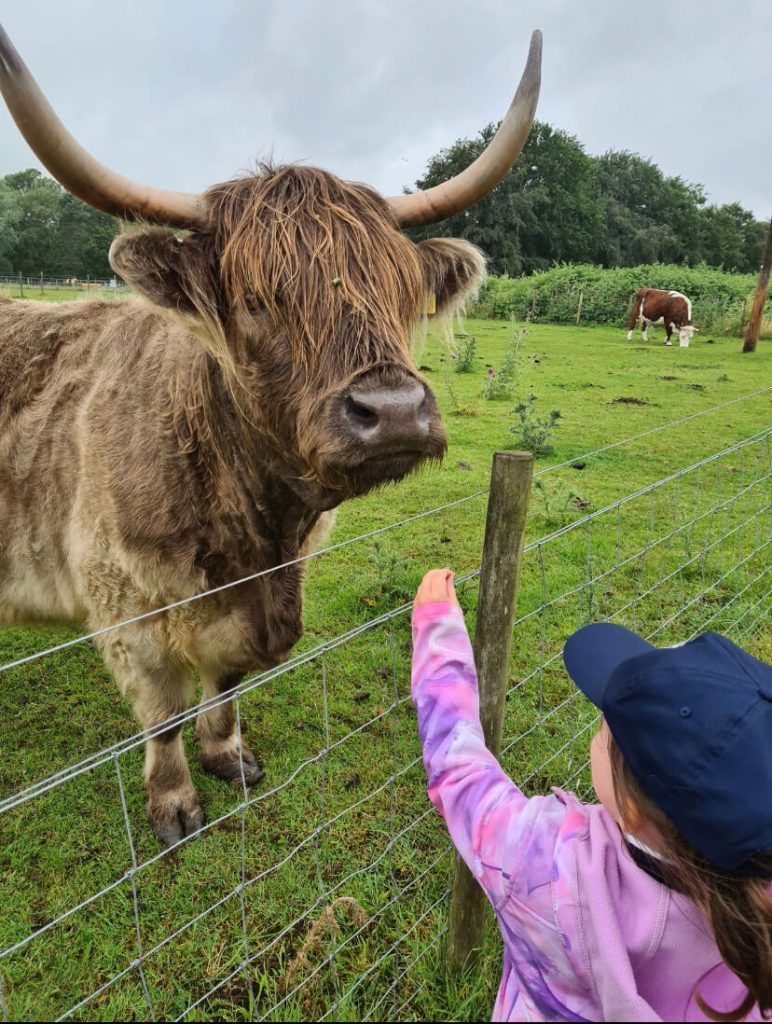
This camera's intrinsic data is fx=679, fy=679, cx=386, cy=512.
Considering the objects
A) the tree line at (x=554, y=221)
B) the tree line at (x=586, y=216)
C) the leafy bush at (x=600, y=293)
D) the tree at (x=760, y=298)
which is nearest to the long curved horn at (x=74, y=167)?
A: the tree at (x=760, y=298)

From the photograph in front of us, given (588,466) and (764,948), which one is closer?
(764,948)

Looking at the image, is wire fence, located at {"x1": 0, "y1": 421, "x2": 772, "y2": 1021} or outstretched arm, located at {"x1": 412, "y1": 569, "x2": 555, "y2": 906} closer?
outstretched arm, located at {"x1": 412, "y1": 569, "x2": 555, "y2": 906}

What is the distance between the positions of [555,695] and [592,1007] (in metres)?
2.56

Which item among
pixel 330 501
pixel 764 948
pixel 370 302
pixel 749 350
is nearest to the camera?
pixel 764 948

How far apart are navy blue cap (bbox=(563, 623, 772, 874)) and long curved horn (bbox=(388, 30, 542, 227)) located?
2005mm

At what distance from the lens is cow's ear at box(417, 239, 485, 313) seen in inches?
109

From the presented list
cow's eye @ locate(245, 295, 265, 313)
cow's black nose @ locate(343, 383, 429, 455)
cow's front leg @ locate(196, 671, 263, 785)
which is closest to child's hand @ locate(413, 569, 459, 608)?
cow's black nose @ locate(343, 383, 429, 455)

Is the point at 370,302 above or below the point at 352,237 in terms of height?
below

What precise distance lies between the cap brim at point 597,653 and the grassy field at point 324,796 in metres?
0.46

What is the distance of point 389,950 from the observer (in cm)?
223

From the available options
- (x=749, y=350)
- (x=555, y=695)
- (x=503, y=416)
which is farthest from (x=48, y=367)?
(x=749, y=350)

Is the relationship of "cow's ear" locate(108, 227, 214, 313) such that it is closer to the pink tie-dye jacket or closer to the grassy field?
the grassy field

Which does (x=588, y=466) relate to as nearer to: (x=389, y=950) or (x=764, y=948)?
(x=389, y=950)

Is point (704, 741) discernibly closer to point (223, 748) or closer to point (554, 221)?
point (223, 748)
